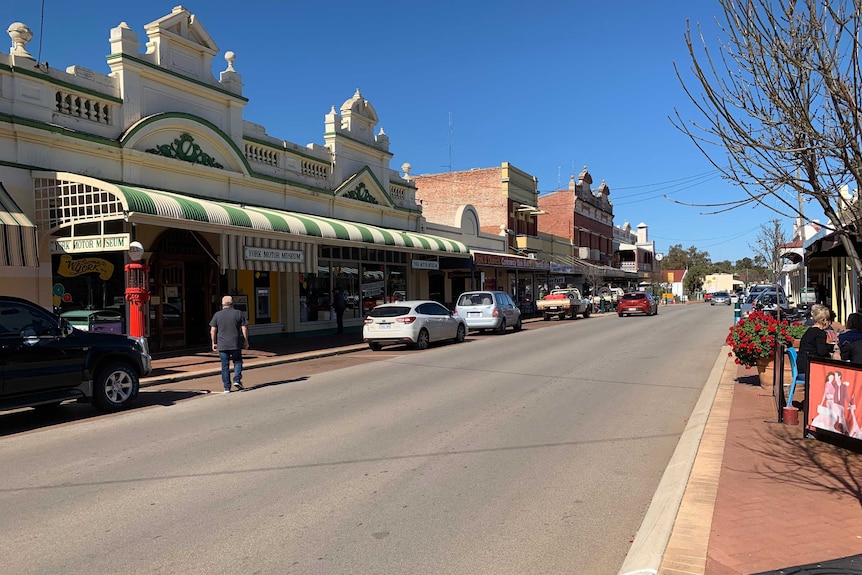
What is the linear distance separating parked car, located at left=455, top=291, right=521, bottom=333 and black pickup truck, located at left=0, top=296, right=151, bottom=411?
16082 millimetres

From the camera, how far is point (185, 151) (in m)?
18.0

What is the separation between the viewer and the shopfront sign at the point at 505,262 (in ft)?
101

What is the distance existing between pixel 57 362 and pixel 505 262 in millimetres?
25677

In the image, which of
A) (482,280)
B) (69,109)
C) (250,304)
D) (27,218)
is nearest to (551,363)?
(250,304)

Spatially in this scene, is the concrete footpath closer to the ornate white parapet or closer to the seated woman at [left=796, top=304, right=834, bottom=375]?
the seated woman at [left=796, top=304, right=834, bottom=375]

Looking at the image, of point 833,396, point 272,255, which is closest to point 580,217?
point 272,255

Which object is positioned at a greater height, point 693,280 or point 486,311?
point 693,280

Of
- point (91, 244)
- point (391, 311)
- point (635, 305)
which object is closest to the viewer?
point (91, 244)

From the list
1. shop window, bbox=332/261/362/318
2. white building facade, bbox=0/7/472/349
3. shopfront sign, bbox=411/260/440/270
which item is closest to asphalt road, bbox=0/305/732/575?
white building facade, bbox=0/7/472/349

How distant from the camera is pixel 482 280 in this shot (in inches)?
1438

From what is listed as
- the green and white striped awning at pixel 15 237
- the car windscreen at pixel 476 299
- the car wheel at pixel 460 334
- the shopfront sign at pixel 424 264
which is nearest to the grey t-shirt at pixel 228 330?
the green and white striped awning at pixel 15 237

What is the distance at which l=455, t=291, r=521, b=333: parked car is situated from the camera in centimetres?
2516

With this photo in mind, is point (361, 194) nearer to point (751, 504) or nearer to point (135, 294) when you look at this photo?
point (135, 294)

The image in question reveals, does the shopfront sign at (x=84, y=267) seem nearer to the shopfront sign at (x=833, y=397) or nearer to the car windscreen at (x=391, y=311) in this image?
the car windscreen at (x=391, y=311)
